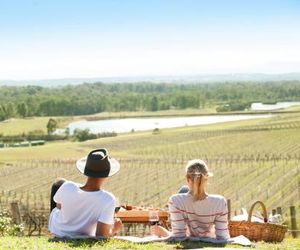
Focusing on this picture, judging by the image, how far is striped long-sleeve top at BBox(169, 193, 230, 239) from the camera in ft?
14.9

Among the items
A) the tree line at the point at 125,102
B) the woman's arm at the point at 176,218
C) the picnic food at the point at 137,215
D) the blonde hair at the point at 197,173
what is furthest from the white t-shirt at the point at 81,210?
the tree line at the point at 125,102

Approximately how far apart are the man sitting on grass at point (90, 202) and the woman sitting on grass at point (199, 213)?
0.52m

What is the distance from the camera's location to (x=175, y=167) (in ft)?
137

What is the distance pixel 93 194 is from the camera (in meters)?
4.48

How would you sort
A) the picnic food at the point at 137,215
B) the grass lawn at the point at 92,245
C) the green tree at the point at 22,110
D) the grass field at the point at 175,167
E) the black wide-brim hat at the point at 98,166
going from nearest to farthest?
the grass lawn at the point at 92,245 → the black wide-brim hat at the point at 98,166 → the picnic food at the point at 137,215 → the grass field at the point at 175,167 → the green tree at the point at 22,110

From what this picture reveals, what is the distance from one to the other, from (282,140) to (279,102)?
369 feet

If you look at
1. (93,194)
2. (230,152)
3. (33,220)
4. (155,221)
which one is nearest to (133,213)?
(155,221)

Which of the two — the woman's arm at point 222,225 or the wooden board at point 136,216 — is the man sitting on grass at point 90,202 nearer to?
the woman's arm at point 222,225

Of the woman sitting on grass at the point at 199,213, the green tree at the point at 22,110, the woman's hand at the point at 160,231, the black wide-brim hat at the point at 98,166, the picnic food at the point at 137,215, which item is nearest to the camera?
the black wide-brim hat at the point at 98,166

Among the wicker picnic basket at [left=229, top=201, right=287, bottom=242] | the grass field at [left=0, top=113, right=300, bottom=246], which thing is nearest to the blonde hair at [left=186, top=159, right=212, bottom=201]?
the wicker picnic basket at [left=229, top=201, right=287, bottom=242]

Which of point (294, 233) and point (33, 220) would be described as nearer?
point (294, 233)

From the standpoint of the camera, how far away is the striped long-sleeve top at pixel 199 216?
4.53 m

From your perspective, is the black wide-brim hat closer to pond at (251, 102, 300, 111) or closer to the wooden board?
the wooden board

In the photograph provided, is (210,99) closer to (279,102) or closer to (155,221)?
(279,102)
